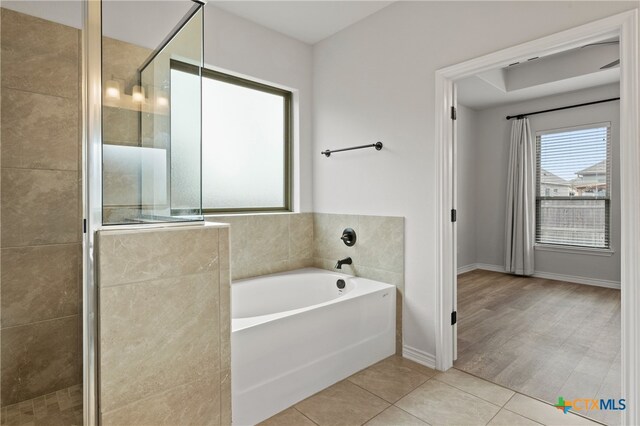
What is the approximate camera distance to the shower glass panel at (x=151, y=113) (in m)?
1.34

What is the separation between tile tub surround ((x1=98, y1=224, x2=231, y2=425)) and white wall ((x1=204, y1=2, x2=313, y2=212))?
67.9 inches

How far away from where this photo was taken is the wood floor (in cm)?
213

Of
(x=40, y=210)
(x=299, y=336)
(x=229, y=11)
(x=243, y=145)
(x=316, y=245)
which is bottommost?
(x=299, y=336)

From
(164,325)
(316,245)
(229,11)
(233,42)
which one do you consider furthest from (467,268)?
(164,325)

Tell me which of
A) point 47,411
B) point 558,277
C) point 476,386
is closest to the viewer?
point 47,411

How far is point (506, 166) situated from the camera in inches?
204

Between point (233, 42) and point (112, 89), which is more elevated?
point (233, 42)

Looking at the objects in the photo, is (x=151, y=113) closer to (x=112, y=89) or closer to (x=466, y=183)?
(x=112, y=89)

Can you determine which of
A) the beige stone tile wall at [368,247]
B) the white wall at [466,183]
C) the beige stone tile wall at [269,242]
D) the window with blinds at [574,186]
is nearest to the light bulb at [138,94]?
the beige stone tile wall at [269,242]

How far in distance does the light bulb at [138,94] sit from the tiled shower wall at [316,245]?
50.0 inches

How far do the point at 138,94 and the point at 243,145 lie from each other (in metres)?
1.49

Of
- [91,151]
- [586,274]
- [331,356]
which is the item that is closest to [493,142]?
[586,274]

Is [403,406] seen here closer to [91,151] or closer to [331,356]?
[331,356]

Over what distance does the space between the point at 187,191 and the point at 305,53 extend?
222cm
